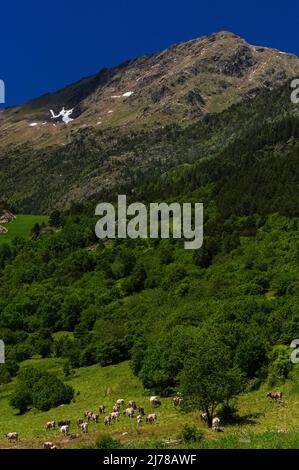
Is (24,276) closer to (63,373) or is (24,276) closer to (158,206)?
(158,206)

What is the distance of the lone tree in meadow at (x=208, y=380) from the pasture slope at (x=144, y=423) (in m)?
1.98

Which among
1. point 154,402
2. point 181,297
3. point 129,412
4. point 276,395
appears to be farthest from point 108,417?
point 181,297

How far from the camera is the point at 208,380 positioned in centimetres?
4831

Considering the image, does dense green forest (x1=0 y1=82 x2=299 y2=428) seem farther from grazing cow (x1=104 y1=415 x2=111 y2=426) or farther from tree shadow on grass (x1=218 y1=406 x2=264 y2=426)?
grazing cow (x1=104 y1=415 x2=111 y2=426)

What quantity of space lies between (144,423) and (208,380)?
8.15 m

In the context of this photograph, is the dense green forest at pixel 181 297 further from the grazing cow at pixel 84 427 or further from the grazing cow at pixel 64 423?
the grazing cow at pixel 64 423

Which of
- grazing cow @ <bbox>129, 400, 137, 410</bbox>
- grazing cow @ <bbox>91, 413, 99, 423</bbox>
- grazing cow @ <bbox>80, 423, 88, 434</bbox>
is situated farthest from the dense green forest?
grazing cow @ <bbox>91, 413, 99, 423</bbox>

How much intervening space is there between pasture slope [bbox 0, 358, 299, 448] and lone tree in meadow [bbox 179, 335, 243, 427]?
198 centimetres

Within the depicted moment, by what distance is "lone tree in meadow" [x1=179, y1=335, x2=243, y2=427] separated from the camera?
1881 inches

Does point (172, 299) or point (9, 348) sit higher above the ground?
point (172, 299)

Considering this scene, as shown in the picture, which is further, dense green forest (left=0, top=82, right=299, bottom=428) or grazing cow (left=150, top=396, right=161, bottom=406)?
dense green forest (left=0, top=82, right=299, bottom=428)

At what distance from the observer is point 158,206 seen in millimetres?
191875

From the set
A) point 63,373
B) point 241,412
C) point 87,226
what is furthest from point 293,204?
point 241,412
